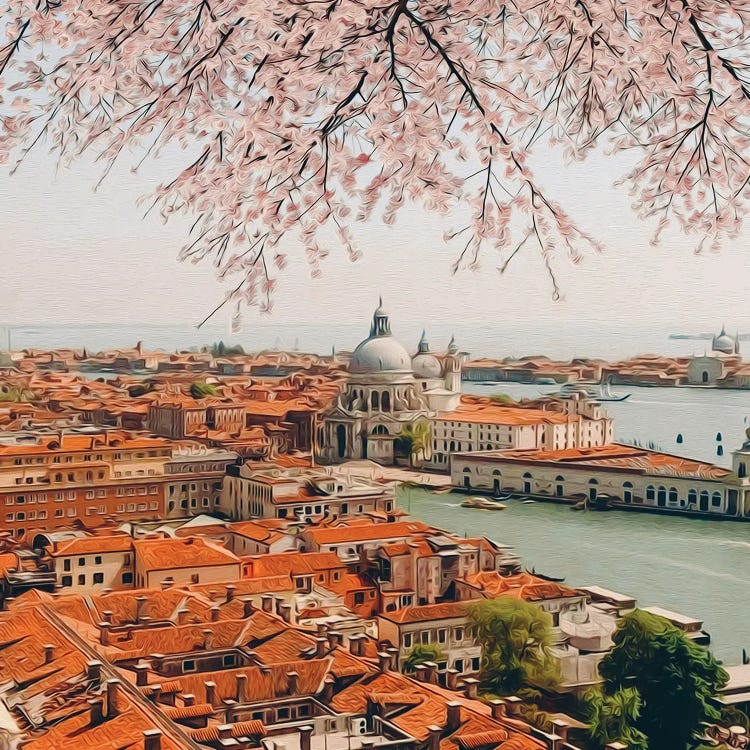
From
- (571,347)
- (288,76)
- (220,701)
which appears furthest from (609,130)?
(220,701)

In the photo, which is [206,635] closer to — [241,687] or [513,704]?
[241,687]

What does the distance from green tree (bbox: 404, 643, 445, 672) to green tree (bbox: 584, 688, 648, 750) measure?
1.42 ft

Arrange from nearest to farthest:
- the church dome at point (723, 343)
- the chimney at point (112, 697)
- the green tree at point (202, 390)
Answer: the chimney at point (112, 697), the green tree at point (202, 390), the church dome at point (723, 343)

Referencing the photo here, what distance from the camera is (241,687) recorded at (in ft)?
9.18

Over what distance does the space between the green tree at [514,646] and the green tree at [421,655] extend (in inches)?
5.2

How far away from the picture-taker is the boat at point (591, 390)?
3473 mm

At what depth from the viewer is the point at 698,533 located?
346 cm

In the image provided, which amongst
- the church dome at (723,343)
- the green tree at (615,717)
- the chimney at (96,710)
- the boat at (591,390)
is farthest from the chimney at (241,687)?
the church dome at (723,343)

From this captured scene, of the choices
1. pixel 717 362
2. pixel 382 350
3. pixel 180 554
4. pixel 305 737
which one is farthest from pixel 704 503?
pixel 180 554

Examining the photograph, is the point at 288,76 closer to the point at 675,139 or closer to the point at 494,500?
the point at 675,139

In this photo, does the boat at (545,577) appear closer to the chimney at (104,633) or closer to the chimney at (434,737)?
the chimney at (434,737)

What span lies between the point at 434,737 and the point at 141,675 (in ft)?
2.53

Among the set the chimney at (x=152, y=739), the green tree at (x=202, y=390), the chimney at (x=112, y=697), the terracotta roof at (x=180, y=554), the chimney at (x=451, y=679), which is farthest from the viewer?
the green tree at (x=202, y=390)

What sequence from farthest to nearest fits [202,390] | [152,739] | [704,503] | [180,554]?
1. [704,503]
2. [202,390]
3. [180,554]
4. [152,739]
